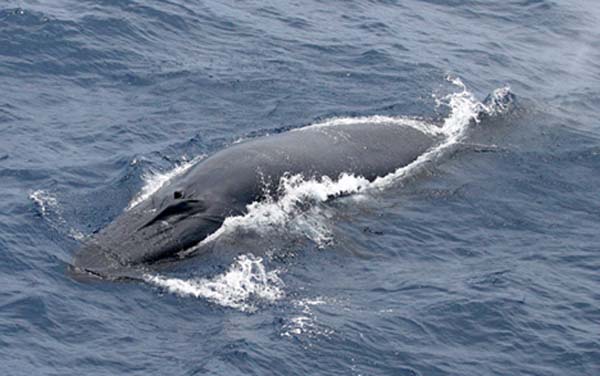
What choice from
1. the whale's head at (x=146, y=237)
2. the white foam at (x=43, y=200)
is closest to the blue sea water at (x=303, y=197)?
the white foam at (x=43, y=200)

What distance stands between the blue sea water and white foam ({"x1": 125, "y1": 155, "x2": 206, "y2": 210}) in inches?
4.0

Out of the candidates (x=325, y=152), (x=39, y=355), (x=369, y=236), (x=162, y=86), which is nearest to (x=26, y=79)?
(x=162, y=86)

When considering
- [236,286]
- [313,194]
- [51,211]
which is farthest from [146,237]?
[313,194]

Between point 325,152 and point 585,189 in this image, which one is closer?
point 325,152

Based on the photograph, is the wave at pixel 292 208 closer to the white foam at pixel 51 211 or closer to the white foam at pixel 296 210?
the white foam at pixel 296 210

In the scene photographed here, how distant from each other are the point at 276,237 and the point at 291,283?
195 centimetres

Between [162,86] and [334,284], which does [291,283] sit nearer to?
[334,284]

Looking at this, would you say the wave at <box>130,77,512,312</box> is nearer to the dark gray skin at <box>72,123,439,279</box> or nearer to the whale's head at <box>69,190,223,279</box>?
the dark gray skin at <box>72,123,439,279</box>

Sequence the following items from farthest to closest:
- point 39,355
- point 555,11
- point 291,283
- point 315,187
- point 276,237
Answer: point 555,11 < point 315,187 < point 276,237 < point 291,283 < point 39,355

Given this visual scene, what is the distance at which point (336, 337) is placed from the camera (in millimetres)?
18906

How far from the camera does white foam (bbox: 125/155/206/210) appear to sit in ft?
76.4

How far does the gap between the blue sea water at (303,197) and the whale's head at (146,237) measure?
0.41 meters

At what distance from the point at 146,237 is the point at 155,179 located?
3.51 m

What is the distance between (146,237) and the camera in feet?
69.6
